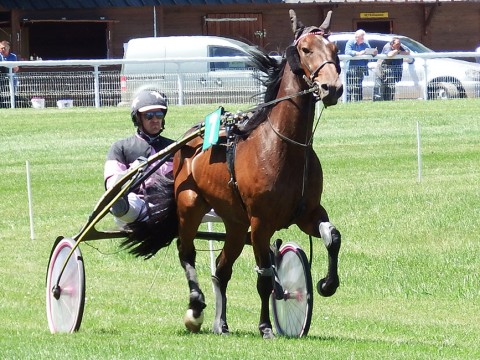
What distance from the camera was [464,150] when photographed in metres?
20.1

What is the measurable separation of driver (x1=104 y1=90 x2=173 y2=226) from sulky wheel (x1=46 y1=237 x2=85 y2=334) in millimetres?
470

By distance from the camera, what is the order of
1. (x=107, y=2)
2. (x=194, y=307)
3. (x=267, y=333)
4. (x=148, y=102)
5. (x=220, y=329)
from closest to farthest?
(x=267, y=333) < (x=194, y=307) < (x=220, y=329) < (x=148, y=102) < (x=107, y=2)

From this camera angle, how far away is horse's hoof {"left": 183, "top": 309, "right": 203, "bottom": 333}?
8945mm

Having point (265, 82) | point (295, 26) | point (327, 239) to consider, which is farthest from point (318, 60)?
point (327, 239)

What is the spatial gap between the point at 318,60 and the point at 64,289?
2.87 metres

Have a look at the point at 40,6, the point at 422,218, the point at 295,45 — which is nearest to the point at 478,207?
the point at 422,218

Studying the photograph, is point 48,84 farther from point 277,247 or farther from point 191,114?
point 277,247

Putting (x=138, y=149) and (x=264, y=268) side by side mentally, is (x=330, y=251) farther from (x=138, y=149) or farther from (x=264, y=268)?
(x=138, y=149)

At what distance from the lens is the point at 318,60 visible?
25.6ft

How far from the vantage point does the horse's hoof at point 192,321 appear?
8945 mm

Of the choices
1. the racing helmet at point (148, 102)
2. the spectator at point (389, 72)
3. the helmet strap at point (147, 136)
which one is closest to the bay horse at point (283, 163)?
the racing helmet at point (148, 102)

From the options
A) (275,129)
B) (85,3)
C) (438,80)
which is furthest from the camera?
(85,3)

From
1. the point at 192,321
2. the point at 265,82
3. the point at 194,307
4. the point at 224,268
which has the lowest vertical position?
the point at 192,321

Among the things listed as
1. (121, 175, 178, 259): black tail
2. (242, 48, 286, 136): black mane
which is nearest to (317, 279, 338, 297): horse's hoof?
(242, 48, 286, 136): black mane
